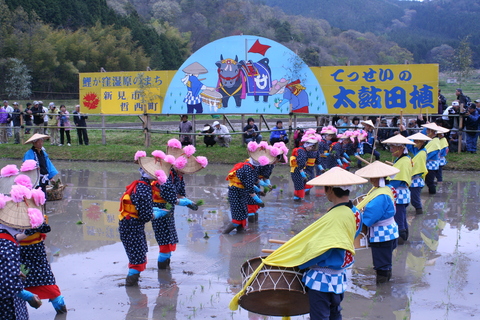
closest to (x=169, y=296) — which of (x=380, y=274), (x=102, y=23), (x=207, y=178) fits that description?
(x=380, y=274)

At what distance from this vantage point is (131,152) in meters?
17.9

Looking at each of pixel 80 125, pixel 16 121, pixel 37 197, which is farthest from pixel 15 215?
pixel 16 121

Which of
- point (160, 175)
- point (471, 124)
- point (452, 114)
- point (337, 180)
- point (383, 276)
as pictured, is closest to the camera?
point (337, 180)

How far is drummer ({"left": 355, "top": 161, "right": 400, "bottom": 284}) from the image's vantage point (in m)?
6.13

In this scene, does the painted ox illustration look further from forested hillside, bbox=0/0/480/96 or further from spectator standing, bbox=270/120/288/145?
forested hillside, bbox=0/0/480/96

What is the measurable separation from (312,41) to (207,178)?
6107cm

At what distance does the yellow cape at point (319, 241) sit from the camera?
4.38 meters

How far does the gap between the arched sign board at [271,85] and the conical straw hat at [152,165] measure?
10.9 metres

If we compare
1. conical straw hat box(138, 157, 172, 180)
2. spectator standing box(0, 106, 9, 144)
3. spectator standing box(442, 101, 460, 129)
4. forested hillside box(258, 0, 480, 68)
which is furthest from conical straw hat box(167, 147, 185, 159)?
forested hillside box(258, 0, 480, 68)

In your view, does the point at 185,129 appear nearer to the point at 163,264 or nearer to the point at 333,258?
the point at 163,264

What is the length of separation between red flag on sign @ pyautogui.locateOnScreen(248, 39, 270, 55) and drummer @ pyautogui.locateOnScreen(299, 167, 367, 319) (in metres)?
13.6

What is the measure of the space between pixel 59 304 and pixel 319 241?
311cm

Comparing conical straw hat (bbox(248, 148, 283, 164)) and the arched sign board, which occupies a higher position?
the arched sign board

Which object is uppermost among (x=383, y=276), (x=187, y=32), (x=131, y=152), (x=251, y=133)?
(x=187, y=32)
